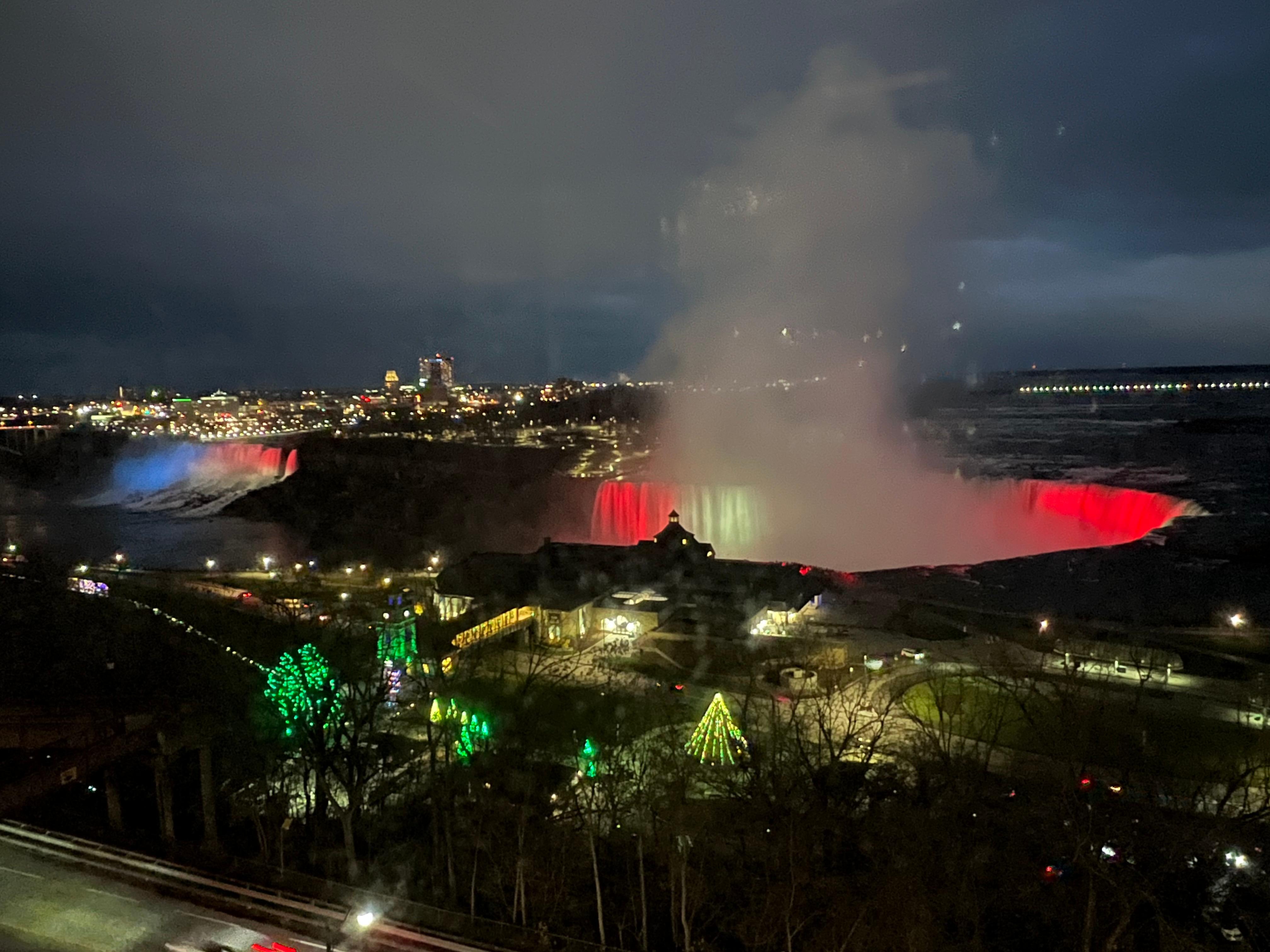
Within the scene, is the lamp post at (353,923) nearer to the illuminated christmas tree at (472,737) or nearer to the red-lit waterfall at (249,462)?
the illuminated christmas tree at (472,737)

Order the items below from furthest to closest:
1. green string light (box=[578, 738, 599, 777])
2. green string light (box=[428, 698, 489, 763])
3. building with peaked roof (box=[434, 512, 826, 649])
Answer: building with peaked roof (box=[434, 512, 826, 649])
green string light (box=[428, 698, 489, 763])
green string light (box=[578, 738, 599, 777])

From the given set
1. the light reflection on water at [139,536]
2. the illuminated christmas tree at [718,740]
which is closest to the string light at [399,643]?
the illuminated christmas tree at [718,740]

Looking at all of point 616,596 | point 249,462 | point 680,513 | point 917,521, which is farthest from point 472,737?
point 249,462

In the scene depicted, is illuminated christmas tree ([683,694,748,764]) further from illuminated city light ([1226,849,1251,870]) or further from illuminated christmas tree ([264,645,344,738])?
illuminated city light ([1226,849,1251,870])

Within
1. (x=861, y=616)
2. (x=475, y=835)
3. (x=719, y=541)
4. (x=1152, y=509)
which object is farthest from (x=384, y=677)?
(x=1152, y=509)

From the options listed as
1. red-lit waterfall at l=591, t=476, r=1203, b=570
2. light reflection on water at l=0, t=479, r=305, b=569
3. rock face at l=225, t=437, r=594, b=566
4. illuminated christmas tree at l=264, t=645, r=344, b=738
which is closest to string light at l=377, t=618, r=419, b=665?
illuminated christmas tree at l=264, t=645, r=344, b=738
